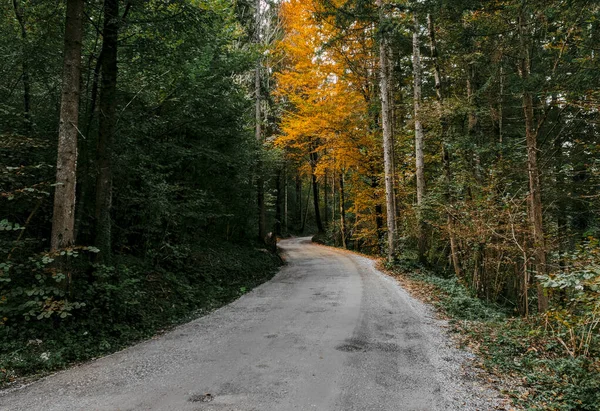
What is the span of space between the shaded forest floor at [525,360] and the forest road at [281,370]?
386mm

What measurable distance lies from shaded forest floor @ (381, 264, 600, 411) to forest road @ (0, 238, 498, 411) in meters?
0.39

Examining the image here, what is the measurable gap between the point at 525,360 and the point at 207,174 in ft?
32.0

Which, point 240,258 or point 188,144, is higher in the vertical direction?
point 188,144

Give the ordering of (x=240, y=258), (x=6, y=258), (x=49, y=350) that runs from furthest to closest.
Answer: (x=240, y=258)
(x=6, y=258)
(x=49, y=350)

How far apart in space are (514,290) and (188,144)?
10917mm

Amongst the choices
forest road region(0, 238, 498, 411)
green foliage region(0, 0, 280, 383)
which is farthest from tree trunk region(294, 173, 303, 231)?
forest road region(0, 238, 498, 411)

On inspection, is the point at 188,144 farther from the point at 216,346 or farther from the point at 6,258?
the point at 216,346

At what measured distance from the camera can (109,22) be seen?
578 centimetres

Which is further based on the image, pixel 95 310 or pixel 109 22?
pixel 109 22

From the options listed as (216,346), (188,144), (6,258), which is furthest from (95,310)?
(188,144)

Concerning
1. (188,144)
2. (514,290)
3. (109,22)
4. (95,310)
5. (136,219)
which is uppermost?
(109,22)

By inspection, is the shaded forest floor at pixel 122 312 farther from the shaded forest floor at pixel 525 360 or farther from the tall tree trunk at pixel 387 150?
the tall tree trunk at pixel 387 150

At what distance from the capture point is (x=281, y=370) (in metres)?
4.32

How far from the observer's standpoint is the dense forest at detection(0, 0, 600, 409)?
196 inches
